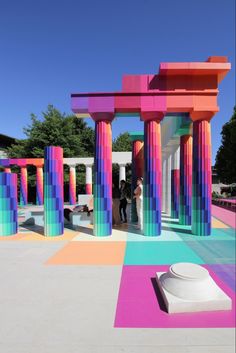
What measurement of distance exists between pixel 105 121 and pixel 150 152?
1.91m

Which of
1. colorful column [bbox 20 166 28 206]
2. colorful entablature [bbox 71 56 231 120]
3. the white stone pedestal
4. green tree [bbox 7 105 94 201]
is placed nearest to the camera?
the white stone pedestal

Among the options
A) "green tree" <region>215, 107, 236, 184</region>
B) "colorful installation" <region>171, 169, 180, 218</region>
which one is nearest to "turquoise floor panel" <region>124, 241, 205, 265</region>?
"colorful installation" <region>171, 169, 180, 218</region>

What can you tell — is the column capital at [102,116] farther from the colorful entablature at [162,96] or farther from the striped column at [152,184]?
the striped column at [152,184]

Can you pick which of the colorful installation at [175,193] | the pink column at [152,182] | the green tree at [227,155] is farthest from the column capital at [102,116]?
the green tree at [227,155]

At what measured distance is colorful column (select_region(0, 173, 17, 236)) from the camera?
834 centimetres

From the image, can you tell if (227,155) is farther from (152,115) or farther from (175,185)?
(152,115)

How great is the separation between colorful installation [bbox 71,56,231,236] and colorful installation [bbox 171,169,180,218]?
3853 mm

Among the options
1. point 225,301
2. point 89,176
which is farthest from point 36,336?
point 89,176

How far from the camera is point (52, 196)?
319 inches

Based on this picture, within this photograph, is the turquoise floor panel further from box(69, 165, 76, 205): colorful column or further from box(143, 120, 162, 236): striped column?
box(69, 165, 76, 205): colorful column

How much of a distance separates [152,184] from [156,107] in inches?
102

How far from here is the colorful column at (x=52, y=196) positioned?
8.05 m

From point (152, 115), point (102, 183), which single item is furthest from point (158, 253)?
point (152, 115)

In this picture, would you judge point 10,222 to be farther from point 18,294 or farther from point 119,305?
point 119,305
